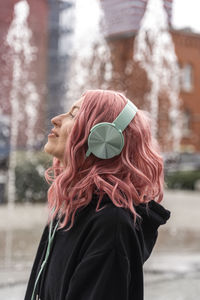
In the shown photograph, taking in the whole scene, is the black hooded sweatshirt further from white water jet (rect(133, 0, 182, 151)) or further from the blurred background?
white water jet (rect(133, 0, 182, 151))

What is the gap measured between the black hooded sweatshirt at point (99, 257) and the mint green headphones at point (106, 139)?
0.14 meters

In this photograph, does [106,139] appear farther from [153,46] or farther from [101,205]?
[153,46]

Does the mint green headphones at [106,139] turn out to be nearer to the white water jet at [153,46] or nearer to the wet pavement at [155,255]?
the wet pavement at [155,255]

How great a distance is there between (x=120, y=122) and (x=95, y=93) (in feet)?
0.42

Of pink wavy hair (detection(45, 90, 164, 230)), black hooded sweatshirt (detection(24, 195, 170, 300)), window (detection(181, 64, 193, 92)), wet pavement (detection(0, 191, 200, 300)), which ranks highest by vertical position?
window (detection(181, 64, 193, 92))

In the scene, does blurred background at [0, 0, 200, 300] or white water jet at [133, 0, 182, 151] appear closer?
blurred background at [0, 0, 200, 300]

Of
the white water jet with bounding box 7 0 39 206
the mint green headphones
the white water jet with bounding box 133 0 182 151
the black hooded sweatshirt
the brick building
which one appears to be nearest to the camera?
the black hooded sweatshirt

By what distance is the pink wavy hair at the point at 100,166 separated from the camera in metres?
1.53

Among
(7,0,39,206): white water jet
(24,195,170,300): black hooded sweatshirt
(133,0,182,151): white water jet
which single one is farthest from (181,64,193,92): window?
(24,195,170,300): black hooded sweatshirt

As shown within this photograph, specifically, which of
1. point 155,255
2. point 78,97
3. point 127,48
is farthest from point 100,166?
point 127,48

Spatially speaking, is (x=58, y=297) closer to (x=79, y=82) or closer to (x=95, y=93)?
(x=95, y=93)

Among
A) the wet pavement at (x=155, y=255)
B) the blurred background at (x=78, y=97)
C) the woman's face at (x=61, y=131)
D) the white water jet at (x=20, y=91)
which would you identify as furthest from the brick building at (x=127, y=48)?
the woman's face at (x=61, y=131)

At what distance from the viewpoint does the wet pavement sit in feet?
15.8

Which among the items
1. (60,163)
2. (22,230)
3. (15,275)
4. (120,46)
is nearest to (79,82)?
(120,46)
